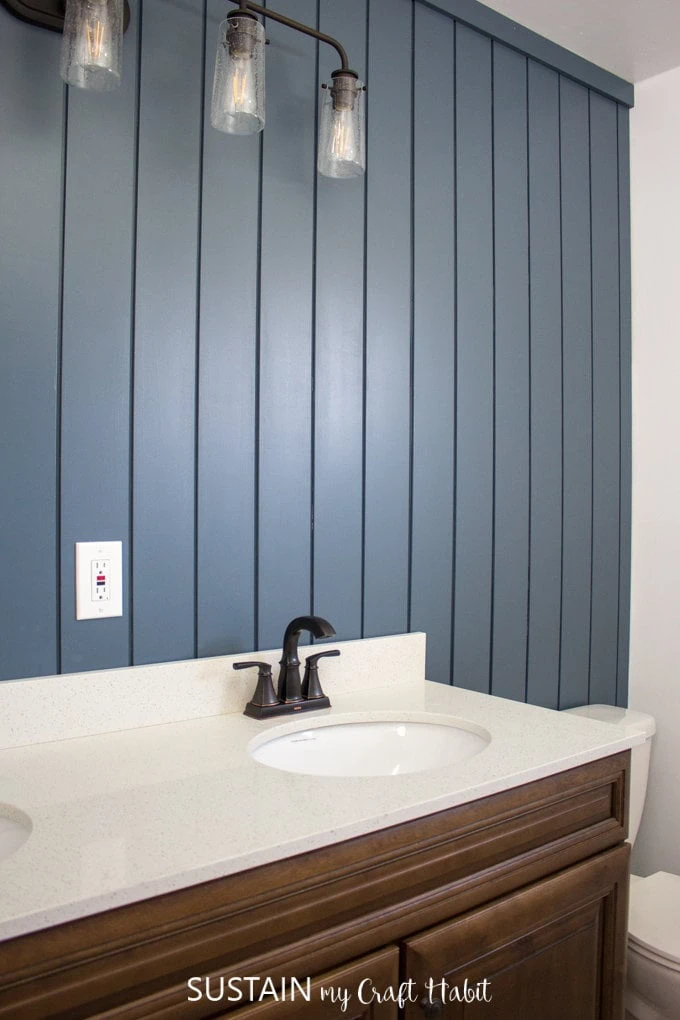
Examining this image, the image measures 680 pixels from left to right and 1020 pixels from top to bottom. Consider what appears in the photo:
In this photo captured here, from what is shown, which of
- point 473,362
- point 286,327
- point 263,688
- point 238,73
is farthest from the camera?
point 473,362

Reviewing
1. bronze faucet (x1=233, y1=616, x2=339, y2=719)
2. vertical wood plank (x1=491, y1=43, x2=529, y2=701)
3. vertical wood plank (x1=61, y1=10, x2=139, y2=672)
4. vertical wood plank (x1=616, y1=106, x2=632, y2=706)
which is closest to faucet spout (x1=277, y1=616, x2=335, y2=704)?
bronze faucet (x1=233, y1=616, x2=339, y2=719)

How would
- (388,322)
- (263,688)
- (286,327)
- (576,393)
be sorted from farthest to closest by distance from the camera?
(576,393) → (388,322) → (286,327) → (263,688)

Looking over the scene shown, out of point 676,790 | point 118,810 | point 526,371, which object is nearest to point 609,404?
point 526,371

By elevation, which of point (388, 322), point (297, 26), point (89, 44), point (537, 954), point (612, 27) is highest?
point (612, 27)

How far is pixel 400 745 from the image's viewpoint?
1460 millimetres

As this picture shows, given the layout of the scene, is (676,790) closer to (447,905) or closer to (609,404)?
(609,404)

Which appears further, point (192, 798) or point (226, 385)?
point (226, 385)

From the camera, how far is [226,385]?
4.96ft

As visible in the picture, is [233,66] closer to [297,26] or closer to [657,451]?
[297,26]

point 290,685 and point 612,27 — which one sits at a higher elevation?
point 612,27

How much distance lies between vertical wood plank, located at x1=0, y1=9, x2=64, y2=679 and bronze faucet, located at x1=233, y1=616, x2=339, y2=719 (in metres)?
0.34

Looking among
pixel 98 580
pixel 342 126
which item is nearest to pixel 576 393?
pixel 342 126

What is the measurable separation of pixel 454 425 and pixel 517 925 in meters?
1.06

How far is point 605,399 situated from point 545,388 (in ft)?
0.86
